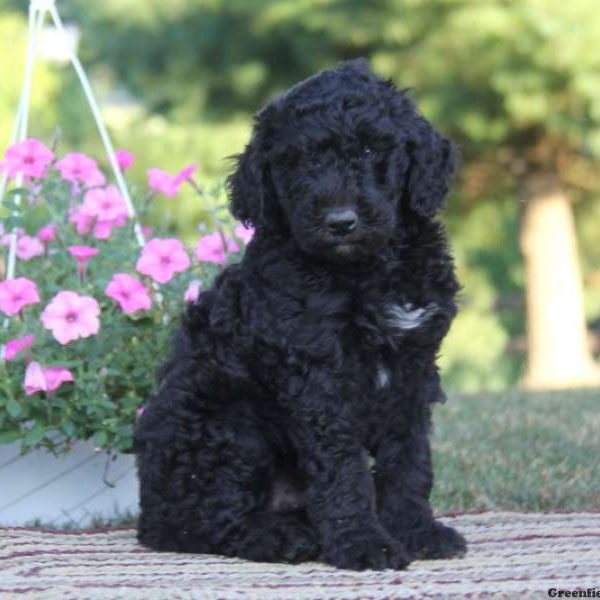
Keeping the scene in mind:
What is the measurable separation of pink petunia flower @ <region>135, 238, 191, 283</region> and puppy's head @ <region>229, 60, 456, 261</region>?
2.89ft

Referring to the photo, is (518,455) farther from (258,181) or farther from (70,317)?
(258,181)

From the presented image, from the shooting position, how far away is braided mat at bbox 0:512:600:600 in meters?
3.19

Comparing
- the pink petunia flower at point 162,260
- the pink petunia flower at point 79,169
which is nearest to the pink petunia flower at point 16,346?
the pink petunia flower at point 162,260

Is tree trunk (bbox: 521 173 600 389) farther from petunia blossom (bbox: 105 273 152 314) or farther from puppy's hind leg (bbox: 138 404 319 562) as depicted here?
puppy's hind leg (bbox: 138 404 319 562)

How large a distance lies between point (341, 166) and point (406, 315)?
0.43 metres

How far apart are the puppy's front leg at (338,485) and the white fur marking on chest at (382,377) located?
0.12 meters

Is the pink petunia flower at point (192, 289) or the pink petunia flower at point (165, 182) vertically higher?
the pink petunia flower at point (165, 182)

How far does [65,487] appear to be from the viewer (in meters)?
4.73

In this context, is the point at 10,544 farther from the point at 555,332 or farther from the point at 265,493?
the point at 555,332

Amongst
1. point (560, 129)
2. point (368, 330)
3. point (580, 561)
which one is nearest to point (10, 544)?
point (368, 330)

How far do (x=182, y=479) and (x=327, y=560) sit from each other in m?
0.52

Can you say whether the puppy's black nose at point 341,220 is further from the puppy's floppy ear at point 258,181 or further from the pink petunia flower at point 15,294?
the pink petunia flower at point 15,294

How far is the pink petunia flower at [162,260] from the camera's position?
4738 millimetres

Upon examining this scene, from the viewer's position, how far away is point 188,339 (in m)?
3.99
